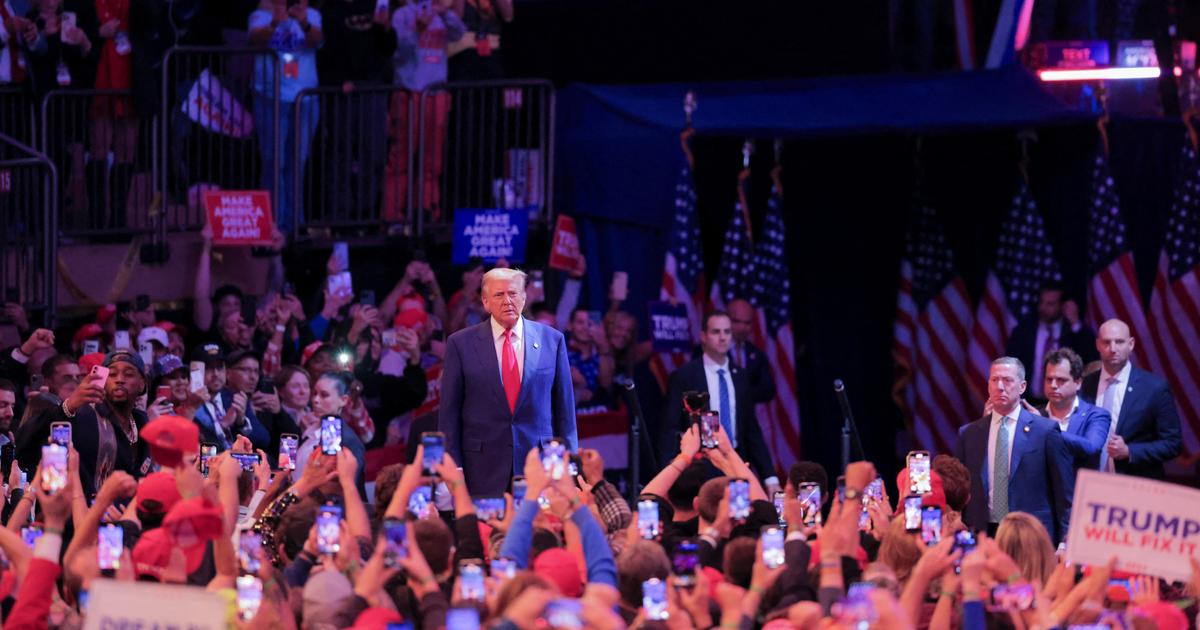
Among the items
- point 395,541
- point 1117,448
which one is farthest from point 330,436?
point 1117,448

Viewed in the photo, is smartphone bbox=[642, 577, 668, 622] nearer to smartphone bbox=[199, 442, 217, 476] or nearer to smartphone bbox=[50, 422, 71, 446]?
smartphone bbox=[50, 422, 71, 446]

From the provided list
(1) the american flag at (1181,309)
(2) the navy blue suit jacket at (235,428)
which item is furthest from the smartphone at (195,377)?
(1) the american flag at (1181,309)

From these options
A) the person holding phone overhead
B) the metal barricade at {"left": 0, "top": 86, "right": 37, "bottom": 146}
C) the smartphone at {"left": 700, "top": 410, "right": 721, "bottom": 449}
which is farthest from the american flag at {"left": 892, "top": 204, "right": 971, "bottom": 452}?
the smartphone at {"left": 700, "top": 410, "right": 721, "bottom": 449}

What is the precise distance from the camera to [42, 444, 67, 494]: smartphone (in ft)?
23.6

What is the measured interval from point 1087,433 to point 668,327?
5033mm

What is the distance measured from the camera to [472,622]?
5691 millimetres

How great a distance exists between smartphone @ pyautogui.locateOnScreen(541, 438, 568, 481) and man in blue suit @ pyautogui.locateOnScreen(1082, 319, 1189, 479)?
5.23 metres

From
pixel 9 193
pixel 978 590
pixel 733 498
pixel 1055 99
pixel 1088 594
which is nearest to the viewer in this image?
pixel 978 590

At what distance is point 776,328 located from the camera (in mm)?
16641

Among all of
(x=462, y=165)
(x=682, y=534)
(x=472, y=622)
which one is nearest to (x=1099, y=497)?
(x=682, y=534)

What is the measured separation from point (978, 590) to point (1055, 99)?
9570 millimetres

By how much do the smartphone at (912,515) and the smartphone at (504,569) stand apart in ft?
5.68

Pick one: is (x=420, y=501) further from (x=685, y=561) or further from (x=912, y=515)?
(x=912, y=515)

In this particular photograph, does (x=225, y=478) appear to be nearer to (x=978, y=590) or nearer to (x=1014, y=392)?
(x=978, y=590)
